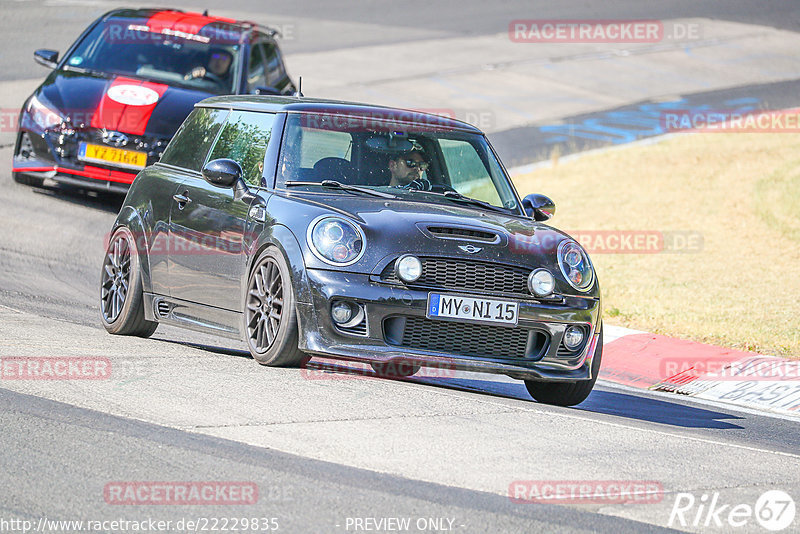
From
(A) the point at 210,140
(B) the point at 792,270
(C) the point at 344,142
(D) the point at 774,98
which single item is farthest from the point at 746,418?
(D) the point at 774,98

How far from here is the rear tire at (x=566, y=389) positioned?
7492mm

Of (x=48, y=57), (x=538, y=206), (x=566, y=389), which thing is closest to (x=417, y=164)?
(x=538, y=206)

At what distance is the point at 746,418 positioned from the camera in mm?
8156

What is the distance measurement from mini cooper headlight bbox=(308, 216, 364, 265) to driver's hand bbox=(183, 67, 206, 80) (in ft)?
23.4

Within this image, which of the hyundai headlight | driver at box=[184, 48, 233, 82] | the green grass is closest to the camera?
the green grass

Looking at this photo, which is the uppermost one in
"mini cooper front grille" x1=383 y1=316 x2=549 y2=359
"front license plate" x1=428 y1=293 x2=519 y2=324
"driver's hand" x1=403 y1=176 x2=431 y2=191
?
"driver's hand" x1=403 y1=176 x2=431 y2=191

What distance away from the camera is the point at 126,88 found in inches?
514

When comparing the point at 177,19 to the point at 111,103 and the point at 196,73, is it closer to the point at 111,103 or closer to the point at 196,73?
the point at 196,73

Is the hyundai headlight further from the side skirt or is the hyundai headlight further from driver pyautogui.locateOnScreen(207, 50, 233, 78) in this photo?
the side skirt

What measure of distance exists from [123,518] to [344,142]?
12.4ft

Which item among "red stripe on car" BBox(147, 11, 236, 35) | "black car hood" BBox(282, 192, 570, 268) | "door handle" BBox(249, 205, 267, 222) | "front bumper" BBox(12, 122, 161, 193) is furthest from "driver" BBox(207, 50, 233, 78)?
"black car hood" BBox(282, 192, 570, 268)

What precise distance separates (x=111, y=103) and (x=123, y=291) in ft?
15.2

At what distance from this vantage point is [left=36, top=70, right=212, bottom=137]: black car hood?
12664mm

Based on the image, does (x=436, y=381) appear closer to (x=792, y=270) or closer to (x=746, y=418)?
(x=746, y=418)
